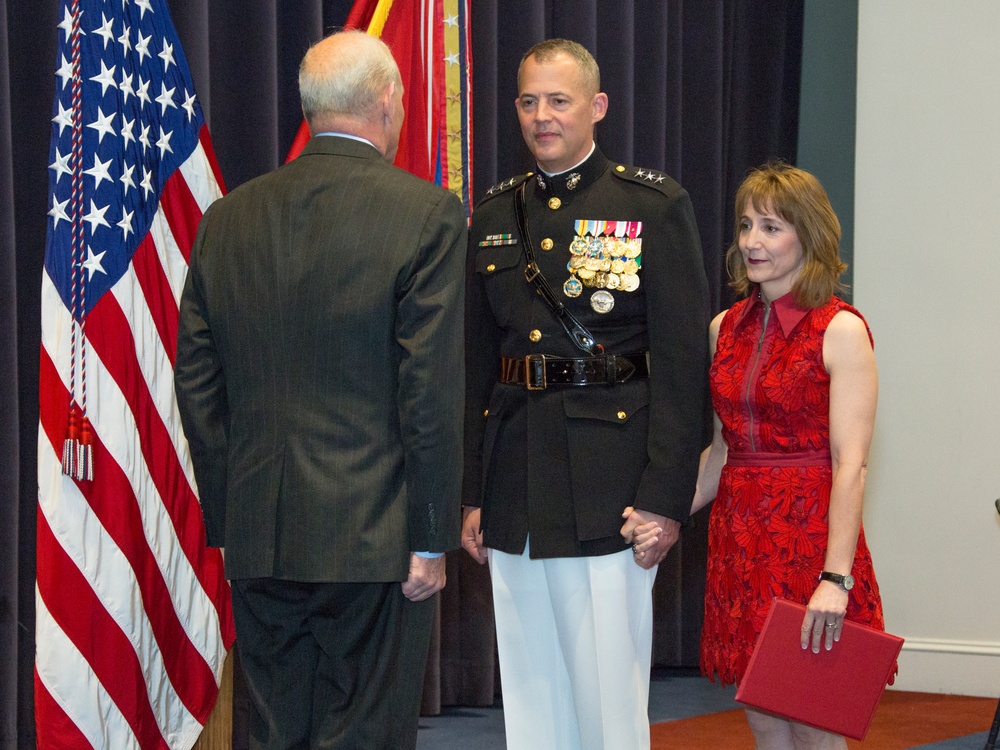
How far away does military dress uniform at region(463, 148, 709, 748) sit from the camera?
7.85 feet

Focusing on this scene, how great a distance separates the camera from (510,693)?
254 cm

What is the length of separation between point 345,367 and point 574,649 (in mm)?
855

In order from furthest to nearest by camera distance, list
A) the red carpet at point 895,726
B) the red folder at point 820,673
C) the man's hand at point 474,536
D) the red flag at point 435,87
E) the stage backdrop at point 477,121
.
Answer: the red carpet at point 895,726, the red flag at point 435,87, the stage backdrop at point 477,121, the man's hand at point 474,536, the red folder at point 820,673

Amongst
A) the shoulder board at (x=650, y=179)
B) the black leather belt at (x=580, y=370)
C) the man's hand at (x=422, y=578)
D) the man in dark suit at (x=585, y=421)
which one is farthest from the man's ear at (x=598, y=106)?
the man's hand at (x=422, y=578)

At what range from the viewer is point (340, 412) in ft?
6.66

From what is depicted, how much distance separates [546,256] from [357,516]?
2.58ft

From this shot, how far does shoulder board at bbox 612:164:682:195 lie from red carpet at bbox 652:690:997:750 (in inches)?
79.5

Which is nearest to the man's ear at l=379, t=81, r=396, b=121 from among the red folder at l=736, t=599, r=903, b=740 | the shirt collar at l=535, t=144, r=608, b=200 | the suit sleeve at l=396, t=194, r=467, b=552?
the suit sleeve at l=396, t=194, r=467, b=552

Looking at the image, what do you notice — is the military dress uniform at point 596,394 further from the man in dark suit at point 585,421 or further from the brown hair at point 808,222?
the brown hair at point 808,222

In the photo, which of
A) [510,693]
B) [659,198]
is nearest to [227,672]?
[510,693]

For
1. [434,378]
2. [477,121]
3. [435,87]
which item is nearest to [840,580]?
[434,378]

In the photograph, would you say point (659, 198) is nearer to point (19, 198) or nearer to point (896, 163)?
point (19, 198)

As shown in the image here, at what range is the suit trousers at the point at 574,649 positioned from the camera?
242 centimetres

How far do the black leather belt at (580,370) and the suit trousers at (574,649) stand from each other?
37cm
